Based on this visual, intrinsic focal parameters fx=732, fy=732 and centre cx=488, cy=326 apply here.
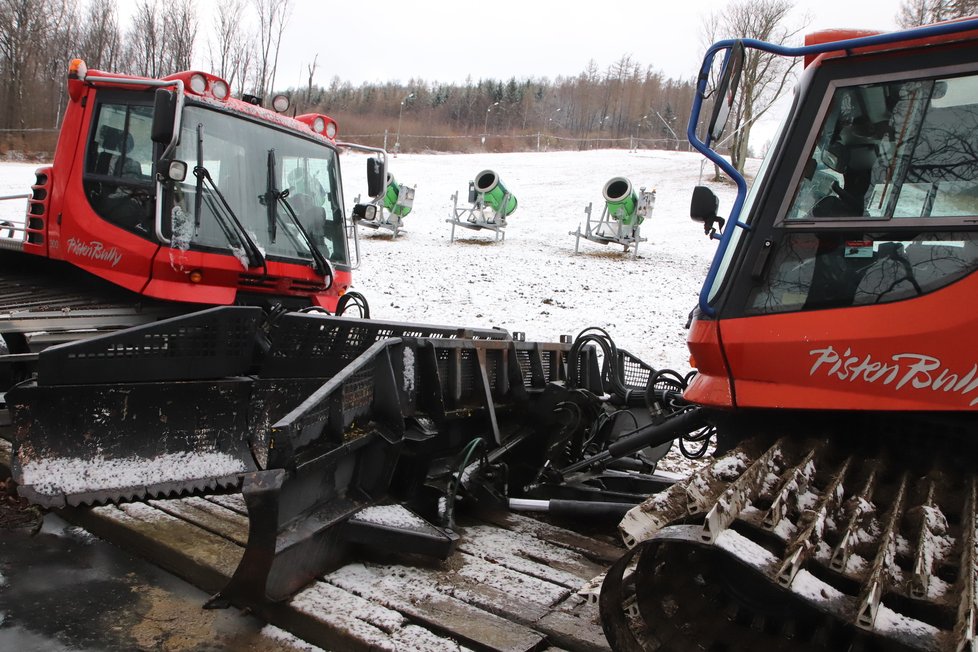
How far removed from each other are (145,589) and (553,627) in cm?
193

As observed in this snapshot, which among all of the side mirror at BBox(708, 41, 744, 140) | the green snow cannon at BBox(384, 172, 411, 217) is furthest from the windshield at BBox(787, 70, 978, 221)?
the green snow cannon at BBox(384, 172, 411, 217)

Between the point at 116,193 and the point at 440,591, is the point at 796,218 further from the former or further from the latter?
the point at 116,193

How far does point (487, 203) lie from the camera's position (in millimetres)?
19781

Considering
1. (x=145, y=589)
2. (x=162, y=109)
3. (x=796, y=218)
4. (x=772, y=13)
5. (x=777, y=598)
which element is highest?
(x=772, y=13)

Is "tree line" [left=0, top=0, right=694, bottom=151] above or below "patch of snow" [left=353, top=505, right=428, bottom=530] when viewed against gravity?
above

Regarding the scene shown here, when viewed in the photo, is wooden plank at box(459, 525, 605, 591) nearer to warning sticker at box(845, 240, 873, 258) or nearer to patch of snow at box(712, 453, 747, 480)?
patch of snow at box(712, 453, 747, 480)

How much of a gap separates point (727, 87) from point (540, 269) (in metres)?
13.6

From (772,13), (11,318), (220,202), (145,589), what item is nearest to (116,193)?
(220,202)

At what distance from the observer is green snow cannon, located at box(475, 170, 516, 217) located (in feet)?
63.8

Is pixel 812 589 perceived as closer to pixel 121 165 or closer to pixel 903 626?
pixel 903 626

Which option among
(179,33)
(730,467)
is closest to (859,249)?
(730,467)

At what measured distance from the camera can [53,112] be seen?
3912cm

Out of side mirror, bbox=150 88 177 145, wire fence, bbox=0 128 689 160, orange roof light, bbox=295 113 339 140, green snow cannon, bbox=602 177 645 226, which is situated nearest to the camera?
side mirror, bbox=150 88 177 145

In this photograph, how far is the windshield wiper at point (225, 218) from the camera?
529 cm
